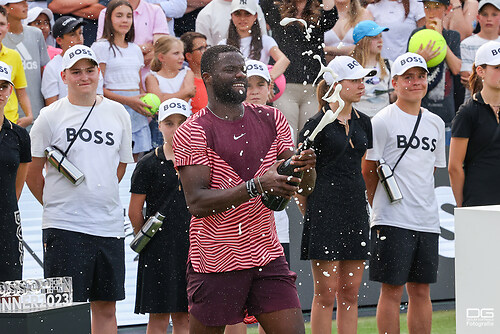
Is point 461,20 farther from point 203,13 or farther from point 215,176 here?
point 215,176

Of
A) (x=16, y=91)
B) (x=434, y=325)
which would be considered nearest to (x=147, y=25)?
(x=16, y=91)

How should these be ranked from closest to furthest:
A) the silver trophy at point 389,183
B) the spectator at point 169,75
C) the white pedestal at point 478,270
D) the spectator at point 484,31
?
the white pedestal at point 478,270, the silver trophy at point 389,183, the spectator at point 169,75, the spectator at point 484,31

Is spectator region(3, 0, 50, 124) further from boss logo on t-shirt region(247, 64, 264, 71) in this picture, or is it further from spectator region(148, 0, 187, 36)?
boss logo on t-shirt region(247, 64, 264, 71)

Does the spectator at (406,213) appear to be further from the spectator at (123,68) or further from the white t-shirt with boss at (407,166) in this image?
the spectator at (123,68)

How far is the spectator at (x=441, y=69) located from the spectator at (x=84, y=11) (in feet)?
11.6

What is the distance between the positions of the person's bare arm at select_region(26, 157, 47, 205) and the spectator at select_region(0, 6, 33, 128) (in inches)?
53.4

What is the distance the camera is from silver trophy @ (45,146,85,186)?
7.03 meters

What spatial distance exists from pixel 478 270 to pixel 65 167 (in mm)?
3613

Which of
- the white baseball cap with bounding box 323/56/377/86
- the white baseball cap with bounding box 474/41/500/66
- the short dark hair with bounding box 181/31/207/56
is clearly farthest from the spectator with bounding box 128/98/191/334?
the short dark hair with bounding box 181/31/207/56

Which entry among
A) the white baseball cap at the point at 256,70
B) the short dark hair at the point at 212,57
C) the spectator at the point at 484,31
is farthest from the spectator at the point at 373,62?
the short dark hair at the point at 212,57

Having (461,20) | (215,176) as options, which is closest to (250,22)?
(461,20)

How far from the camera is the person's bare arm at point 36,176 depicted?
7.27m

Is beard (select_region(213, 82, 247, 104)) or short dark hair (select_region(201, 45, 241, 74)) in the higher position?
short dark hair (select_region(201, 45, 241, 74))

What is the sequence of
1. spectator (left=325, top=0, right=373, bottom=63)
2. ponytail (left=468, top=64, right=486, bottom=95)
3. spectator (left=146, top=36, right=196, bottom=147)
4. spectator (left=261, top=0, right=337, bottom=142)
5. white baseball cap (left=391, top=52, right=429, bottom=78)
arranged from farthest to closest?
spectator (left=325, top=0, right=373, bottom=63) < spectator (left=261, top=0, right=337, bottom=142) < spectator (left=146, top=36, right=196, bottom=147) < ponytail (left=468, top=64, right=486, bottom=95) < white baseball cap (left=391, top=52, right=429, bottom=78)
